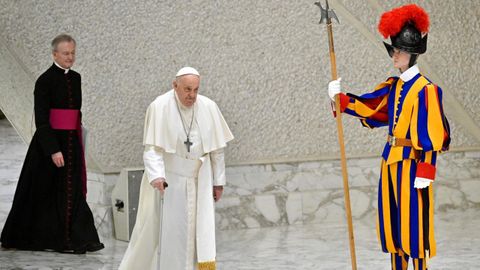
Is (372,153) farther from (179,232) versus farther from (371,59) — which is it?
(179,232)

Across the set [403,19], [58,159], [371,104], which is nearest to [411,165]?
[371,104]

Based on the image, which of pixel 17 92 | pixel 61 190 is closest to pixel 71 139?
pixel 61 190

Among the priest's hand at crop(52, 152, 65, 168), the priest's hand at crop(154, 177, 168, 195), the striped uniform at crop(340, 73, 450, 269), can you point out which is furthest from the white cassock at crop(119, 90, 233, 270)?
the priest's hand at crop(52, 152, 65, 168)

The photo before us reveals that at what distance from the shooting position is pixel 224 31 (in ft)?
25.7

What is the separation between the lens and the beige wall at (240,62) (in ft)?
25.5

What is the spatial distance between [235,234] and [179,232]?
2242 mm

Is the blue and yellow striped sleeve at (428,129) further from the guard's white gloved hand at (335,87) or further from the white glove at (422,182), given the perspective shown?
the guard's white gloved hand at (335,87)

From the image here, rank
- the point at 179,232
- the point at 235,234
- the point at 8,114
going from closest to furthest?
the point at 179,232, the point at 235,234, the point at 8,114

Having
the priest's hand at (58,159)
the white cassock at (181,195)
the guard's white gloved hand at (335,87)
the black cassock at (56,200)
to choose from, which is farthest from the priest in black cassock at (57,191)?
the guard's white gloved hand at (335,87)

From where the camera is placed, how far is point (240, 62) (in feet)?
25.9

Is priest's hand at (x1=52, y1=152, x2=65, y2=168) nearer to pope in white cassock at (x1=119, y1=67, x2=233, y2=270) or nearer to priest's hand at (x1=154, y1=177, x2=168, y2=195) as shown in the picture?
pope in white cassock at (x1=119, y1=67, x2=233, y2=270)

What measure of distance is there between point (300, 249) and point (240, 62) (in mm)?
1853

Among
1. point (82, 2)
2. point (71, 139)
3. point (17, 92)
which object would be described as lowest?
point (71, 139)

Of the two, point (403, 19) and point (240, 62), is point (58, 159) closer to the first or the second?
point (240, 62)
